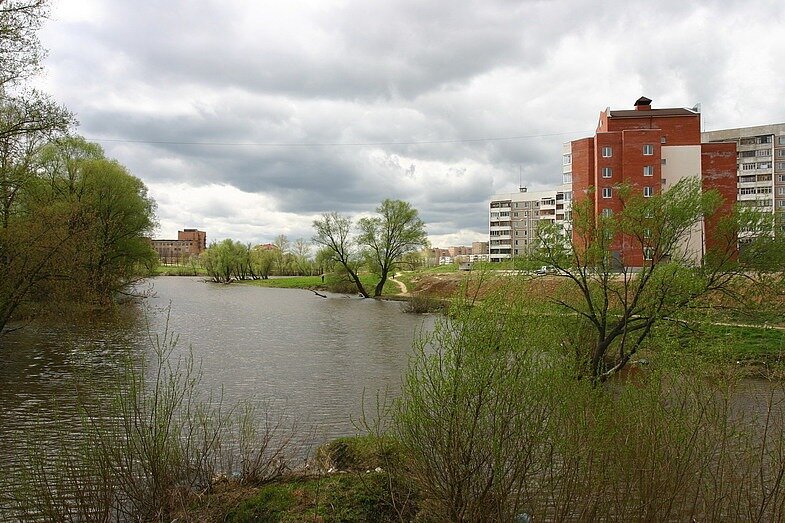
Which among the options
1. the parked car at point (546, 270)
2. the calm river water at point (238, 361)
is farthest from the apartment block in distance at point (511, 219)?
the parked car at point (546, 270)

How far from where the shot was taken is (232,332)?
34844 millimetres

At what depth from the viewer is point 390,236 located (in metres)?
74.4

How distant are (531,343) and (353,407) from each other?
11013 millimetres

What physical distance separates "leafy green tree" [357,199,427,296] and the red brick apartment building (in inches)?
879

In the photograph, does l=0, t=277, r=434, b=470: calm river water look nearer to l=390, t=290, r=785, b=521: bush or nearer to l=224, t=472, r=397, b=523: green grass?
l=224, t=472, r=397, b=523: green grass

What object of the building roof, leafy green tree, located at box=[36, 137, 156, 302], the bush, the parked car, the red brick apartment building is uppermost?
the building roof

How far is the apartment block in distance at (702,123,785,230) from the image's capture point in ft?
306

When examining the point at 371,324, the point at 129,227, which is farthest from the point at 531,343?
the point at 129,227

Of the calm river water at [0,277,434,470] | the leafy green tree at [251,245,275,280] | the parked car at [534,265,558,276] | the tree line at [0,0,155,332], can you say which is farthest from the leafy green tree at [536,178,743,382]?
the leafy green tree at [251,245,275,280]

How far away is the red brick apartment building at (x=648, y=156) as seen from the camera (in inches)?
2272

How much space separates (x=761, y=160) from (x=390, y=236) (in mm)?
71477

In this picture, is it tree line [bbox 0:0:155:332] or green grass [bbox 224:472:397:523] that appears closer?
green grass [bbox 224:472:397:523]

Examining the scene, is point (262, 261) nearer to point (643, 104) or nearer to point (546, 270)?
point (643, 104)

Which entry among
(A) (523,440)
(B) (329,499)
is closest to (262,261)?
(B) (329,499)
